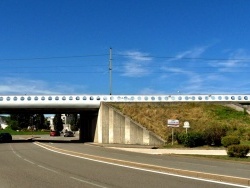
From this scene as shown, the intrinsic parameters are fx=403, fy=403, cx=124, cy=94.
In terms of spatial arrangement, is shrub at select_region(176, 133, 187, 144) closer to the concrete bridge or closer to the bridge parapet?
the concrete bridge

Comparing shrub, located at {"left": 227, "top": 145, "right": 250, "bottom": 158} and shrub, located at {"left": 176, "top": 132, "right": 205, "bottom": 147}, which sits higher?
shrub, located at {"left": 176, "top": 132, "right": 205, "bottom": 147}

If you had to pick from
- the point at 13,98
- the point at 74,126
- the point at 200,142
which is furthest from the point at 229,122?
the point at 74,126

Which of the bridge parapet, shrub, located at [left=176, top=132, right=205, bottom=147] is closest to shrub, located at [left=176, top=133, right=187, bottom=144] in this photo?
shrub, located at [left=176, top=132, right=205, bottom=147]

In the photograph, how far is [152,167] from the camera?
16609 millimetres

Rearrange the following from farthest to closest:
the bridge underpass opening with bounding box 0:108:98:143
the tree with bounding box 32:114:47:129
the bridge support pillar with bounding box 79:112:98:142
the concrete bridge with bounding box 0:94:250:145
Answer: the tree with bounding box 32:114:47:129
the bridge support pillar with bounding box 79:112:98:142
the bridge underpass opening with bounding box 0:108:98:143
the concrete bridge with bounding box 0:94:250:145

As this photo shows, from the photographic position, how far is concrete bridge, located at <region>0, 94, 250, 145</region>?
42.1 m

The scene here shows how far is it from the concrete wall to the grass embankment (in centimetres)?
95

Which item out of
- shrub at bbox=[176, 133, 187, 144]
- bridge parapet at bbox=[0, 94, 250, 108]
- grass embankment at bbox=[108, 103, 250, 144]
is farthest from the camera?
bridge parapet at bbox=[0, 94, 250, 108]

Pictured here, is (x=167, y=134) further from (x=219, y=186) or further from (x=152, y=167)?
(x=219, y=186)

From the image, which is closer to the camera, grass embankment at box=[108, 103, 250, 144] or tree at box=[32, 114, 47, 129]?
grass embankment at box=[108, 103, 250, 144]

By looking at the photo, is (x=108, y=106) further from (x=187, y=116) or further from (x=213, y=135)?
(x=213, y=135)

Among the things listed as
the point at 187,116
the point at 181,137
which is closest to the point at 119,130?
the point at 187,116

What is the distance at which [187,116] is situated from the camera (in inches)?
1745

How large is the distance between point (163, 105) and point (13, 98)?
17.5m
